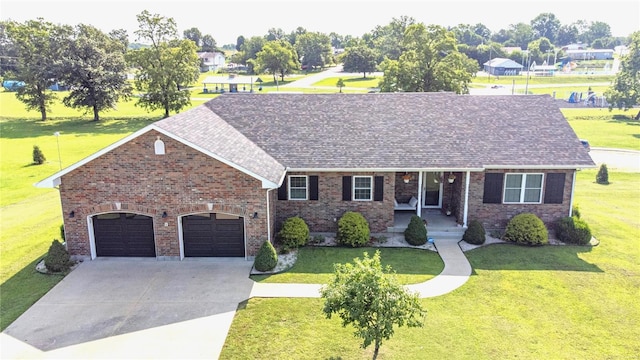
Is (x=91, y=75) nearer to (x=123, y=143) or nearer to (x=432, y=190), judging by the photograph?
(x=123, y=143)

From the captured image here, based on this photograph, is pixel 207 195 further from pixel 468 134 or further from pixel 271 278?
pixel 468 134

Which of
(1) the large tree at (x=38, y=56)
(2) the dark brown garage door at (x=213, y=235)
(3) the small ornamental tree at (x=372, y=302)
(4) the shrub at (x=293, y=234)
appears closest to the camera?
(3) the small ornamental tree at (x=372, y=302)

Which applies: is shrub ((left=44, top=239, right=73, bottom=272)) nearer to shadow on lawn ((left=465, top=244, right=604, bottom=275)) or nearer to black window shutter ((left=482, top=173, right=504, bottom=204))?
shadow on lawn ((left=465, top=244, right=604, bottom=275))

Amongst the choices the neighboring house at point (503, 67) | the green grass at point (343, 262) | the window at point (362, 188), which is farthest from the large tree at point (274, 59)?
the green grass at point (343, 262)

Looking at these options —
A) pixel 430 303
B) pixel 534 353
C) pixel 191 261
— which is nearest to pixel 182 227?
pixel 191 261

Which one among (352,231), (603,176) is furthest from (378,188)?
(603,176)

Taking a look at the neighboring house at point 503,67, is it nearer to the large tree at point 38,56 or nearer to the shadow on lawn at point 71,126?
the shadow on lawn at point 71,126
